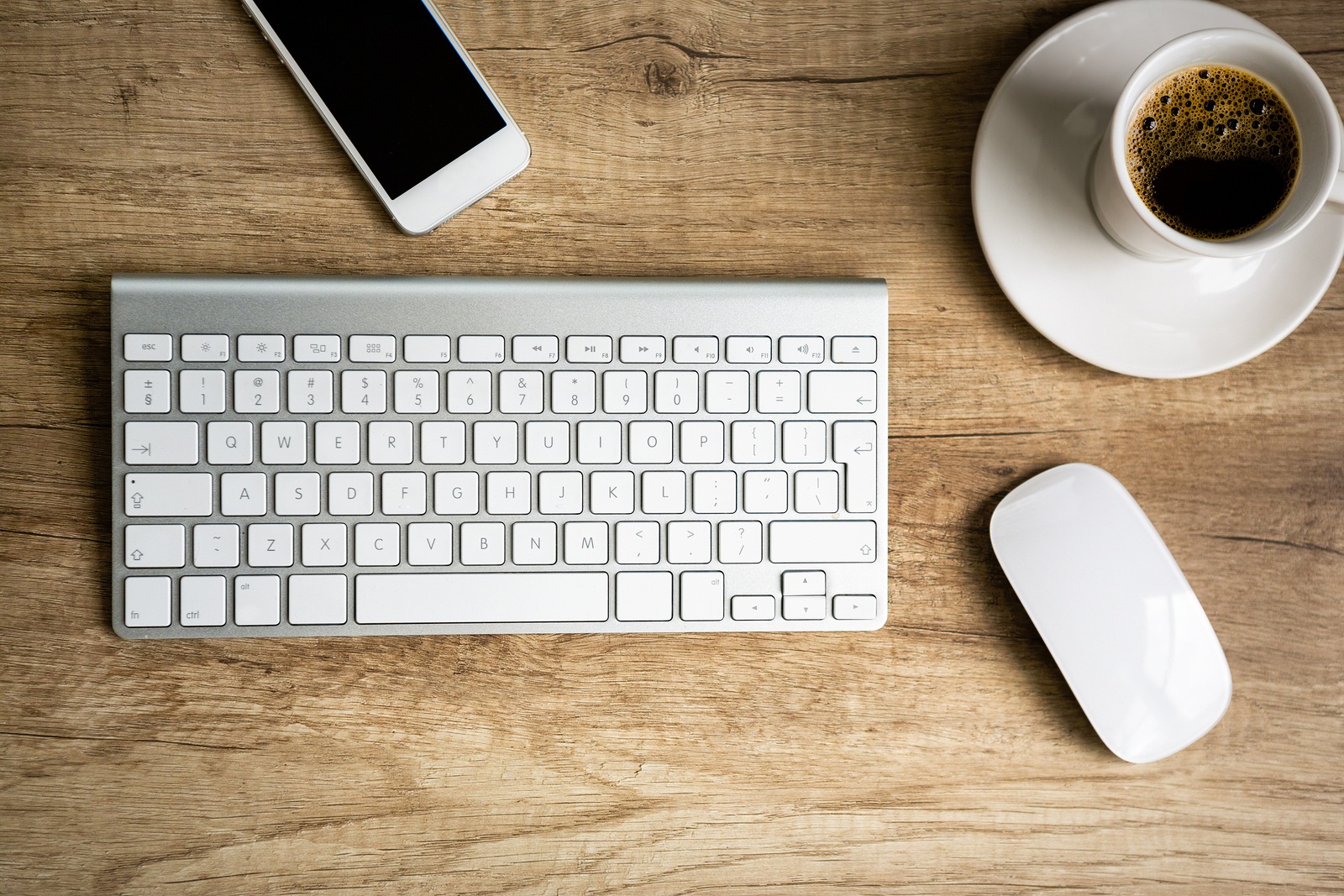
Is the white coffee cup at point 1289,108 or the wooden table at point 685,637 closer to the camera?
the white coffee cup at point 1289,108

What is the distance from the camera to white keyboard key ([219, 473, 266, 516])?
0.56 metres

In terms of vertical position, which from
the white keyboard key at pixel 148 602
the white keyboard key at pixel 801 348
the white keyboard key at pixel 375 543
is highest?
the white keyboard key at pixel 801 348

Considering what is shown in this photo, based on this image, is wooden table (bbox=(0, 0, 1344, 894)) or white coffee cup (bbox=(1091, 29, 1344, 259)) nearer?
white coffee cup (bbox=(1091, 29, 1344, 259))

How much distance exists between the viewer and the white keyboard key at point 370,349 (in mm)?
561

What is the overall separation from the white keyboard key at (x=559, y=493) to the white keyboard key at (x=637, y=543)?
0.03 m

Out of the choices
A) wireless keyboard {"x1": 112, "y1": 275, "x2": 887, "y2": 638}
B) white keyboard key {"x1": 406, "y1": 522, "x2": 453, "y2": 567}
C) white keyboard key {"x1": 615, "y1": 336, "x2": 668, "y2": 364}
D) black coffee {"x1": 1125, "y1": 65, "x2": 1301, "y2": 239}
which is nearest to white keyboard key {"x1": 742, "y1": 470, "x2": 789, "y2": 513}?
wireless keyboard {"x1": 112, "y1": 275, "x2": 887, "y2": 638}

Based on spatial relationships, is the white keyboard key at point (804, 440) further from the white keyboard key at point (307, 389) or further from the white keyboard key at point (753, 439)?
the white keyboard key at point (307, 389)

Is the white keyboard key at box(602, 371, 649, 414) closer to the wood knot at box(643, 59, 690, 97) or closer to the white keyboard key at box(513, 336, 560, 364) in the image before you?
the white keyboard key at box(513, 336, 560, 364)

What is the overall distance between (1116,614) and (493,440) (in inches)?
17.7

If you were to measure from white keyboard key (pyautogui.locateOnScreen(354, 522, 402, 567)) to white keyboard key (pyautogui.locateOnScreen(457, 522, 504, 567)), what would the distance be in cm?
4

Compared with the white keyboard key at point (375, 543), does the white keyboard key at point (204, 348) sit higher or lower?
higher

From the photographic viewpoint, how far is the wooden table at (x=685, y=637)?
60cm

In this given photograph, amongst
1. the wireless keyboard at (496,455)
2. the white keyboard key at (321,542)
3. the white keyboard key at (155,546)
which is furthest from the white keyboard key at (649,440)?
the white keyboard key at (155,546)

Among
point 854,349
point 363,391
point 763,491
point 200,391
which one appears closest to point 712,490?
point 763,491
